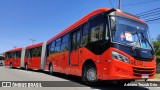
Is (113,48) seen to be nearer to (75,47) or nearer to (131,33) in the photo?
(131,33)

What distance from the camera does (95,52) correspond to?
11.1 meters

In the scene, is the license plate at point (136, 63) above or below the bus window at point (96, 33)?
below

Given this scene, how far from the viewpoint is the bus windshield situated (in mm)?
10281

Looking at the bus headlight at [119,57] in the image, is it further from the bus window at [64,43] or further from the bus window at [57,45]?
the bus window at [57,45]

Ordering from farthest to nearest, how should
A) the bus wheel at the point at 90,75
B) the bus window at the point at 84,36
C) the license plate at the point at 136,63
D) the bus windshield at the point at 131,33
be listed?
the bus window at the point at 84,36 < the bus wheel at the point at 90,75 < the bus windshield at the point at 131,33 < the license plate at the point at 136,63

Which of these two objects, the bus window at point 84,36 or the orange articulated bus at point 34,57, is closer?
the bus window at point 84,36

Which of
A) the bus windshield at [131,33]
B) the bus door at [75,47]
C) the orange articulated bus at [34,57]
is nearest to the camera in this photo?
the bus windshield at [131,33]

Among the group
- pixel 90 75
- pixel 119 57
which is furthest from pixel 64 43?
pixel 119 57

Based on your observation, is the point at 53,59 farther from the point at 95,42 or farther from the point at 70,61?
the point at 95,42

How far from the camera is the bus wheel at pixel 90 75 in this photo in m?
11.2

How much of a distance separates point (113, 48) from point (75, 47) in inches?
160

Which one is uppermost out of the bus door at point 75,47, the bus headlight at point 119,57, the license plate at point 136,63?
the bus door at point 75,47

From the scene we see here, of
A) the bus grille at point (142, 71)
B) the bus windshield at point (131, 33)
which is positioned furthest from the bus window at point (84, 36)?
the bus grille at point (142, 71)

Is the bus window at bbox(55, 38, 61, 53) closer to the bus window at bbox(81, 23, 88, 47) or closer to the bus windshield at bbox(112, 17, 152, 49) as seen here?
the bus window at bbox(81, 23, 88, 47)
